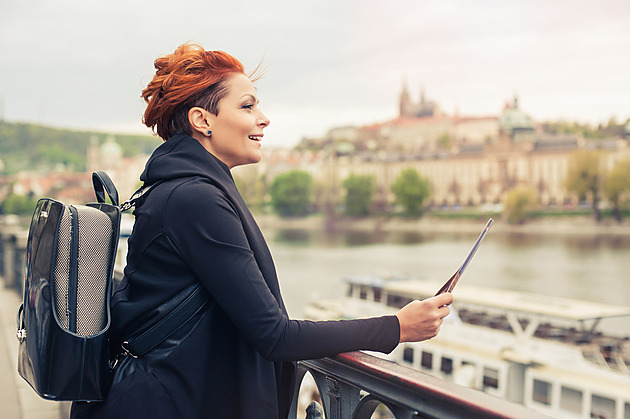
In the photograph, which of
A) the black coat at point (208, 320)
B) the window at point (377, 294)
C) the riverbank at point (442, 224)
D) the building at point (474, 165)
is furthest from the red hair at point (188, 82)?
the building at point (474, 165)

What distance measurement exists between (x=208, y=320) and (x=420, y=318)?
0.92 feet

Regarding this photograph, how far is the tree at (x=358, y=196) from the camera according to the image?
4879cm

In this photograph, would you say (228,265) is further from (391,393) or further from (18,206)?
(18,206)

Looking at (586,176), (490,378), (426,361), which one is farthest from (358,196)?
(490,378)

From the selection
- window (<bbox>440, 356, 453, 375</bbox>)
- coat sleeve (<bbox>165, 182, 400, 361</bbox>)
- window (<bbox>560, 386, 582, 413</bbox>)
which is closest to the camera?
coat sleeve (<bbox>165, 182, 400, 361</bbox>)

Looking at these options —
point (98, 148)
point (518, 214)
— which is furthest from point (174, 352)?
point (98, 148)

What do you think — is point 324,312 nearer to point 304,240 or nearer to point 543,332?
point 543,332

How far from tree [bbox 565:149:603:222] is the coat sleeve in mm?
41483

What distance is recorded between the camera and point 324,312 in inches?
685

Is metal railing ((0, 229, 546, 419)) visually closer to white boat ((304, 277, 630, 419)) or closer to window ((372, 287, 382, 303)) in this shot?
white boat ((304, 277, 630, 419))

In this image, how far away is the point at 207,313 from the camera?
31.2 inches

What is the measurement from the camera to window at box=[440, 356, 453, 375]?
1206 centimetres

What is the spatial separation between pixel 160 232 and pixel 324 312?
663 inches

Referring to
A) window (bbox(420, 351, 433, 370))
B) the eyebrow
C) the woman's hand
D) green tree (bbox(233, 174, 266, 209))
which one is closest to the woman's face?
the eyebrow
